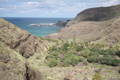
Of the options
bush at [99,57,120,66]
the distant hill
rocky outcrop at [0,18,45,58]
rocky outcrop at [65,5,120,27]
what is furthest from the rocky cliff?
rocky outcrop at [65,5,120,27]

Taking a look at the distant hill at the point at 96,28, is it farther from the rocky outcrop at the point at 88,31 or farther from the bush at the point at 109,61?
the bush at the point at 109,61

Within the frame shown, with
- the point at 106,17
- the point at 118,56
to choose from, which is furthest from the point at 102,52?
the point at 106,17

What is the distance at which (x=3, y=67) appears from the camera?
7.16 meters

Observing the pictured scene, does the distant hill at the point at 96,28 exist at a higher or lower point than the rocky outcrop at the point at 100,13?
lower

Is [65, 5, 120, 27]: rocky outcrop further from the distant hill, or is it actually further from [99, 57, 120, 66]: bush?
[99, 57, 120, 66]: bush

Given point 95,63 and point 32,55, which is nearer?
point 95,63

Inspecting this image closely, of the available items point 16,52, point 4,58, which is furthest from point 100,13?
point 4,58

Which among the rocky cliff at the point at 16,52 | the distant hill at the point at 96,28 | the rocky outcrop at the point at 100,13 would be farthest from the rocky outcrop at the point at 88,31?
the rocky outcrop at the point at 100,13

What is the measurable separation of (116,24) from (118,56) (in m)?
18.2

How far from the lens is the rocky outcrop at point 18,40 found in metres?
18.8

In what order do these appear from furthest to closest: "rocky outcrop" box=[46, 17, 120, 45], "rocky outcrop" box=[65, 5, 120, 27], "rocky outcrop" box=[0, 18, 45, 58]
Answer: "rocky outcrop" box=[65, 5, 120, 27]
"rocky outcrop" box=[46, 17, 120, 45]
"rocky outcrop" box=[0, 18, 45, 58]

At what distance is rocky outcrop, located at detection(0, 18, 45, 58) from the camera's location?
1882 cm

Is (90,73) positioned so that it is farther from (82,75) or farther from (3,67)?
(3,67)

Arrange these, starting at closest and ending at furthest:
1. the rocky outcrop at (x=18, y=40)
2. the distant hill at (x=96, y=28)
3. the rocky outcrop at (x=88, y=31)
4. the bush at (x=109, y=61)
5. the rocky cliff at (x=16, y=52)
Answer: the rocky cliff at (x=16, y=52), the bush at (x=109, y=61), the rocky outcrop at (x=18, y=40), the distant hill at (x=96, y=28), the rocky outcrop at (x=88, y=31)
